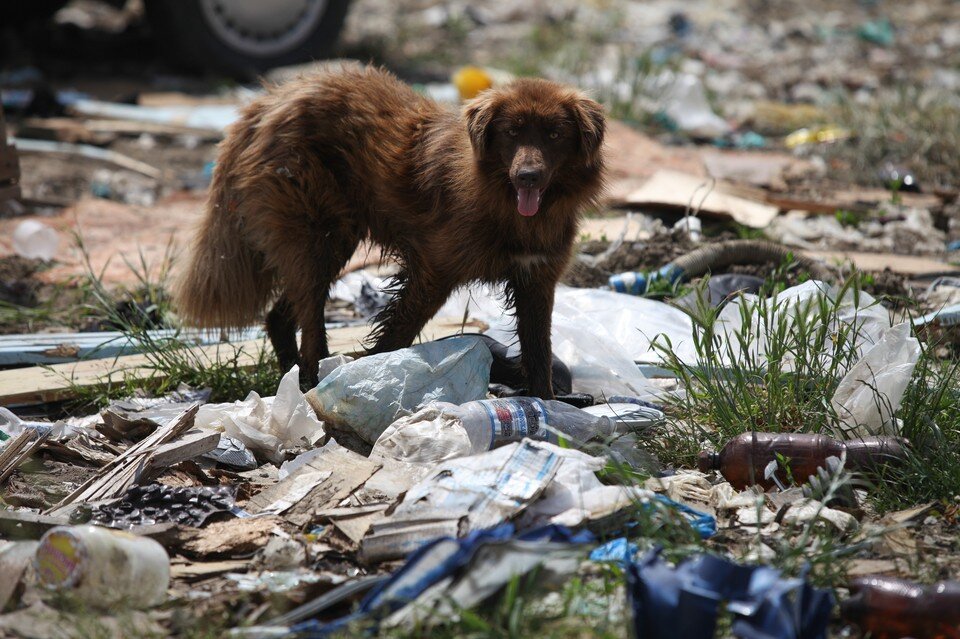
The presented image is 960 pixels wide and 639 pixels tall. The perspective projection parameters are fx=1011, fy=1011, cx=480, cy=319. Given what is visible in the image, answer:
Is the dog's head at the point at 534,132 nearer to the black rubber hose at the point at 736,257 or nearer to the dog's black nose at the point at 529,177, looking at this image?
the dog's black nose at the point at 529,177

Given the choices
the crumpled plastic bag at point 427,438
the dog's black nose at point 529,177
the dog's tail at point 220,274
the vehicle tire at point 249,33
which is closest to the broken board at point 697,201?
the dog's black nose at point 529,177

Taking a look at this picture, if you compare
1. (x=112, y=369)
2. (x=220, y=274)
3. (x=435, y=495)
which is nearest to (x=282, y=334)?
(x=220, y=274)

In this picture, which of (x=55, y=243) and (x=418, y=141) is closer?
(x=418, y=141)

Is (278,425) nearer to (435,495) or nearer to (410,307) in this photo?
(410,307)

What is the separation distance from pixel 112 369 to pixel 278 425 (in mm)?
1196

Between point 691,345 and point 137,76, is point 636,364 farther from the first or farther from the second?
point 137,76

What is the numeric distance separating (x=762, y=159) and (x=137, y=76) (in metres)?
6.56

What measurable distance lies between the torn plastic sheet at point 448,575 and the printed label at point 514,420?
3.31ft

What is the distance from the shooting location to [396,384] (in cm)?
411

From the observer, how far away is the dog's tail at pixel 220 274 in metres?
4.82

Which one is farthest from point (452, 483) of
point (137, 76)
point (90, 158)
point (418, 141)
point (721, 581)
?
point (137, 76)

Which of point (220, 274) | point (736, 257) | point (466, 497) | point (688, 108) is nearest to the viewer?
point (466, 497)

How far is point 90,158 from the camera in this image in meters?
8.58

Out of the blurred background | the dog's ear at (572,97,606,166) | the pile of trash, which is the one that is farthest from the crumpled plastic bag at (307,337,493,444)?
the blurred background
